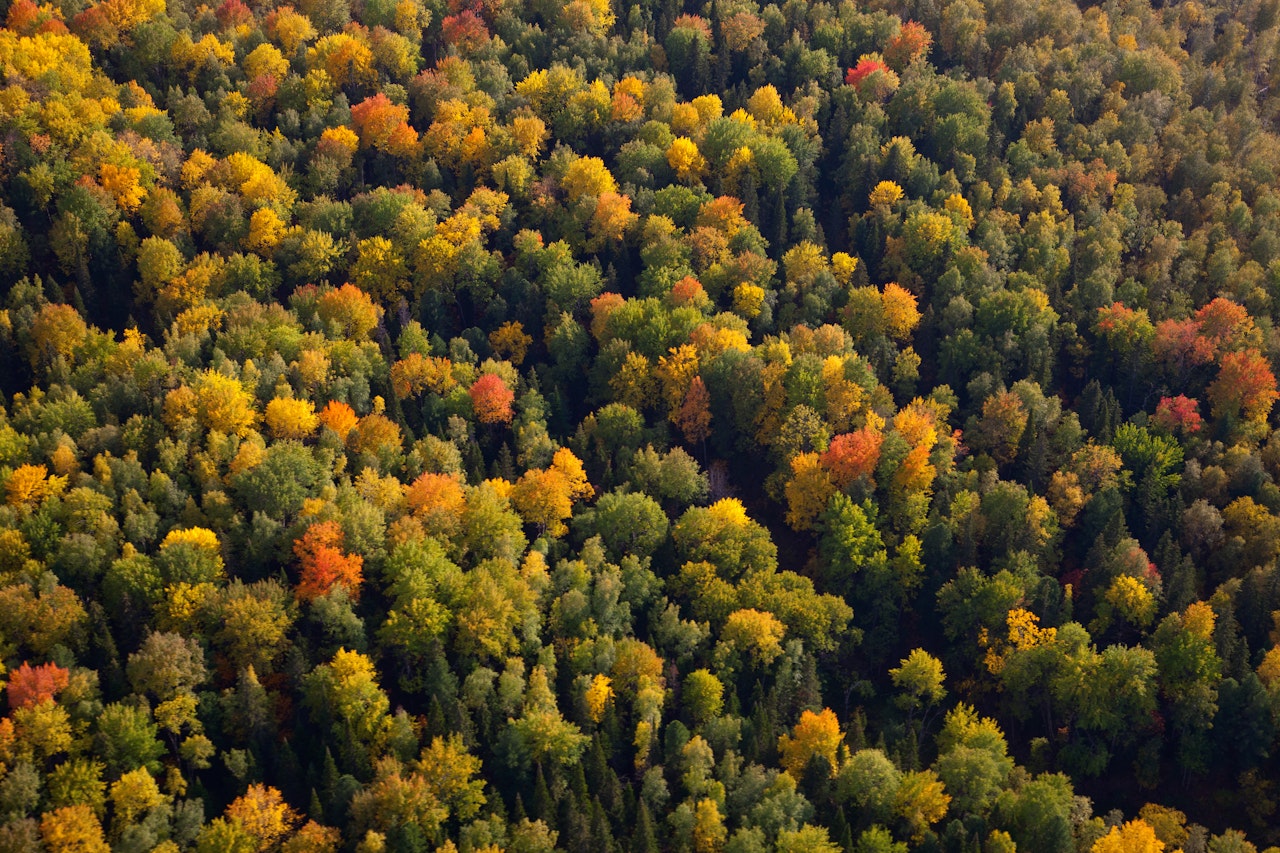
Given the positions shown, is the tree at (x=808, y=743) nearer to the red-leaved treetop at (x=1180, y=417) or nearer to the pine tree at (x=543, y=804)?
the pine tree at (x=543, y=804)

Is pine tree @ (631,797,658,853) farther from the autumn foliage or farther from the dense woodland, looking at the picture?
the autumn foliage

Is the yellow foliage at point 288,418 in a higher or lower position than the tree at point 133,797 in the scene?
higher

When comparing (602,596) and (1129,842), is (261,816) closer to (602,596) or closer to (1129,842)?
(602,596)

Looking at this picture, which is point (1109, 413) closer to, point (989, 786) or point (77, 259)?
point (989, 786)

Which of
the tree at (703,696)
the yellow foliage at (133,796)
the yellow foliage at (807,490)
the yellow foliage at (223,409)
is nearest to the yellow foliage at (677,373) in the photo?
the yellow foliage at (807,490)

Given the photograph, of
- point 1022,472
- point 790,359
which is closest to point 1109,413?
point 1022,472
